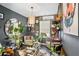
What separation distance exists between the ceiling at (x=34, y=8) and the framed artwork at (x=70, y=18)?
10 cm

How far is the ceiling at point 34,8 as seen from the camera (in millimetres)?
1569

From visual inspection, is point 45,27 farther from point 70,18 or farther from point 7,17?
point 7,17

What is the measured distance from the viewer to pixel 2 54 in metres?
1.59

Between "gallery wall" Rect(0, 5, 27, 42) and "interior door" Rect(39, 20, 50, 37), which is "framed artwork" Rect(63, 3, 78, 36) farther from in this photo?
"gallery wall" Rect(0, 5, 27, 42)

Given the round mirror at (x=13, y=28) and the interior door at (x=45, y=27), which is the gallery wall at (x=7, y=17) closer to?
the round mirror at (x=13, y=28)

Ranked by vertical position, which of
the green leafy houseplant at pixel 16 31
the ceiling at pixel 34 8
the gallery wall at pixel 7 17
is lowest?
the green leafy houseplant at pixel 16 31

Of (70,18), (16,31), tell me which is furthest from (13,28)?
(70,18)

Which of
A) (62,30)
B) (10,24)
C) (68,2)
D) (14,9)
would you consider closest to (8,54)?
(10,24)

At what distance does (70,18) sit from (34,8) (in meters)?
0.33

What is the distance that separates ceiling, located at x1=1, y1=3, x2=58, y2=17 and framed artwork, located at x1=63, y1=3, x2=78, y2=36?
0.10 m

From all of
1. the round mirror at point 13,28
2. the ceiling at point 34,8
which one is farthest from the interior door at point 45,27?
the round mirror at point 13,28

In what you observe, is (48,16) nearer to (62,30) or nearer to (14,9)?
(62,30)

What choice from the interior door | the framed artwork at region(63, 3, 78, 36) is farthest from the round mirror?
the framed artwork at region(63, 3, 78, 36)

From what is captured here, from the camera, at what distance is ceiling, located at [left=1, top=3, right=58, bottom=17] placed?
1569 mm
